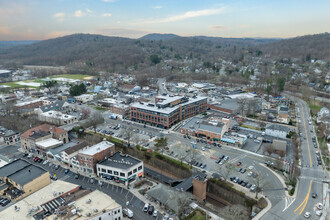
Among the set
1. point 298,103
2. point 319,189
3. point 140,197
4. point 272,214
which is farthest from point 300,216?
point 298,103

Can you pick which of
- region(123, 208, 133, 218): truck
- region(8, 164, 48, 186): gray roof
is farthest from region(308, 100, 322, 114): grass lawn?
region(8, 164, 48, 186): gray roof

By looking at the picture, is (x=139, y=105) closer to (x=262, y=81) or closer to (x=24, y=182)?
(x=24, y=182)

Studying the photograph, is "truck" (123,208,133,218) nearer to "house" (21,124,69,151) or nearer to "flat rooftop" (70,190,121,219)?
"flat rooftop" (70,190,121,219)

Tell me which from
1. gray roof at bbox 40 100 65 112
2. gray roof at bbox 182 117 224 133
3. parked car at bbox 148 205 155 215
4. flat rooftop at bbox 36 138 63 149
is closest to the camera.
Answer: parked car at bbox 148 205 155 215

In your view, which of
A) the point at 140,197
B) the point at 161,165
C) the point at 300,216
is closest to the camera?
the point at 300,216

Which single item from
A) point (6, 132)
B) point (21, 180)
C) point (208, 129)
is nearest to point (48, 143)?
point (21, 180)

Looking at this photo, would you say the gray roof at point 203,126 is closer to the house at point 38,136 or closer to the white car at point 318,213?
the white car at point 318,213

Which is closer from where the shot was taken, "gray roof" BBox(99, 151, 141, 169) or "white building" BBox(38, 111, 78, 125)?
"gray roof" BBox(99, 151, 141, 169)
